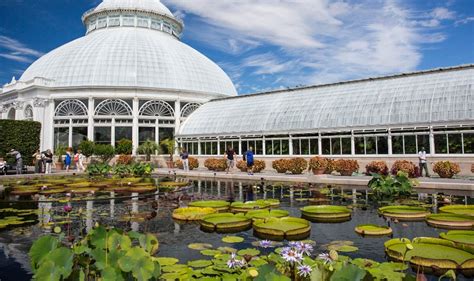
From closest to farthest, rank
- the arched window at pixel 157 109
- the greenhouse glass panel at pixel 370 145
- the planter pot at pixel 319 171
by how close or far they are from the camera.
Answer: the planter pot at pixel 319 171
the greenhouse glass panel at pixel 370 145
the arched window at pixel 157 109

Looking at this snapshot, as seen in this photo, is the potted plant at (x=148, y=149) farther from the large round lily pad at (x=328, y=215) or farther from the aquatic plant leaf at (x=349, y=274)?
the aquatic plant leaf at (x=349, y=274)

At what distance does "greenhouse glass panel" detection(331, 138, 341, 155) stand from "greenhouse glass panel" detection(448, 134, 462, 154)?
8135mm

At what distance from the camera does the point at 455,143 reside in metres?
24.5

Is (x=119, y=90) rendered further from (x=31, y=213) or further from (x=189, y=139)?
(x=31, y=213)

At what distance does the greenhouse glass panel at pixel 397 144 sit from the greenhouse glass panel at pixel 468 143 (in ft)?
13.7

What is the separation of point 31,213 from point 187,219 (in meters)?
5.28

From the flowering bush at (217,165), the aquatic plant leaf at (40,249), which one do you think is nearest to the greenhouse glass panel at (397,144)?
the flowering bush at (217,165)

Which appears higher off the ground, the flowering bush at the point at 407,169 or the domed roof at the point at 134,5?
the domed roof at the point at 134,5

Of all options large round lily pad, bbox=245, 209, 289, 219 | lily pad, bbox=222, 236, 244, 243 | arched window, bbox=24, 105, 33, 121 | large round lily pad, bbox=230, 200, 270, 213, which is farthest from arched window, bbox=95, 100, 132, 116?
lily pad, bbox=222, 236, 244, 243

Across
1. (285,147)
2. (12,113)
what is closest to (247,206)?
(285,147)

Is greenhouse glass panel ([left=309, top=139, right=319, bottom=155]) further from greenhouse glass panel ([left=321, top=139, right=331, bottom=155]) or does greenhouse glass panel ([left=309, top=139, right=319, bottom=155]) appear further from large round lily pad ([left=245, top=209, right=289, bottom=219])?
large round lily pad ([left=245, top=209, right=289, bottom=219])

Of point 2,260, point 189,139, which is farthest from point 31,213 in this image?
point 189,139

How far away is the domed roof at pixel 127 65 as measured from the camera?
49219 millimetres

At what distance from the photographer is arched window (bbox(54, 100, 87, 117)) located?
48.4 m
